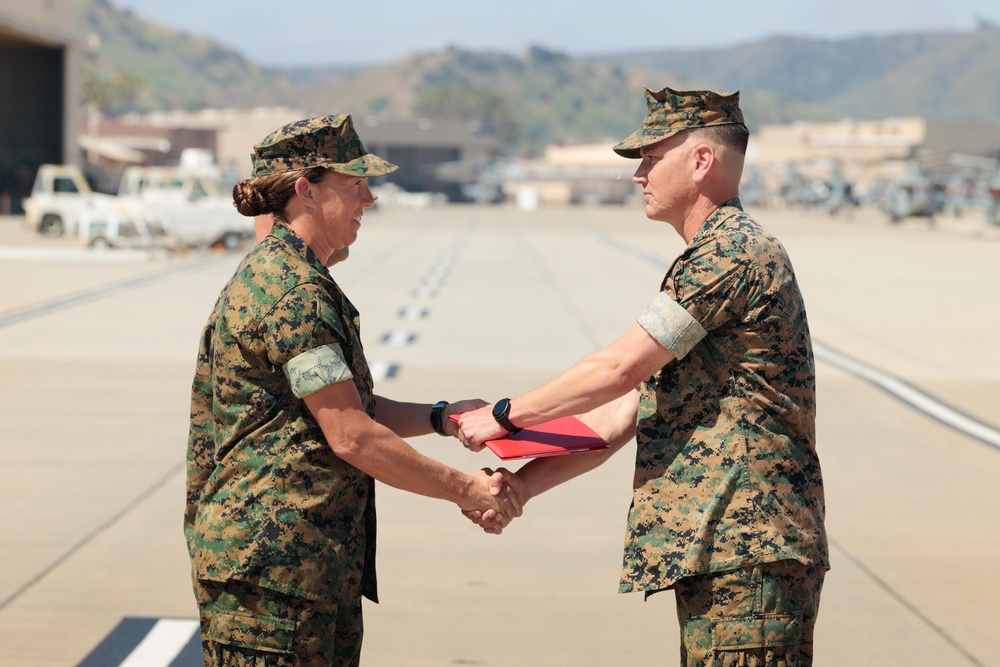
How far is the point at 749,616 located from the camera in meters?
3.50

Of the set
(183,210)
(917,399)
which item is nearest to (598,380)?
(917,399)

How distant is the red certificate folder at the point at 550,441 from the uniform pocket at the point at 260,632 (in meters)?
0.82

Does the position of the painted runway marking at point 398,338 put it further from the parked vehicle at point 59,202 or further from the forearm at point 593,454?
the parked vehicle at point 59,202

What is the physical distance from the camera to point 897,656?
18.5 feet

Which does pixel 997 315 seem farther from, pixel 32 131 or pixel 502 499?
pixel 32 131

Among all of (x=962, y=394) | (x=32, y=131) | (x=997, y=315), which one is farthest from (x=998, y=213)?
(x=962, y=394)

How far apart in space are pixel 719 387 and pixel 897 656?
2.69m

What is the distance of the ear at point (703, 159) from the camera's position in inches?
142

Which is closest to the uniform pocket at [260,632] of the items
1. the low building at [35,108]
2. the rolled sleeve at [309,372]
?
the rolled sleeve at [309,372]

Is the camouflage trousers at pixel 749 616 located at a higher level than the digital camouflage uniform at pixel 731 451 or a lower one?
lower

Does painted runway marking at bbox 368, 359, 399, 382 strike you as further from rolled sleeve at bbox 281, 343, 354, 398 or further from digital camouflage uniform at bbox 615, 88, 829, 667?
rolled sleeve at bbox 281, 343, 354, 398

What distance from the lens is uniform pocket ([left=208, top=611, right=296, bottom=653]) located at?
3395 millimetres

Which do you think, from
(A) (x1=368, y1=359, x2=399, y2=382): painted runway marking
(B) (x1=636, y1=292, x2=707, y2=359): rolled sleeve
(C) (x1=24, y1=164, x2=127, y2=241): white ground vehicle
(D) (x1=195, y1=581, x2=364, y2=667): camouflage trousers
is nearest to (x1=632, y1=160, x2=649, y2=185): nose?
(B) (x1=636, y1=292, x2=707, y2=359): rolled sleeve

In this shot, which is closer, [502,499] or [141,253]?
[502,499]
